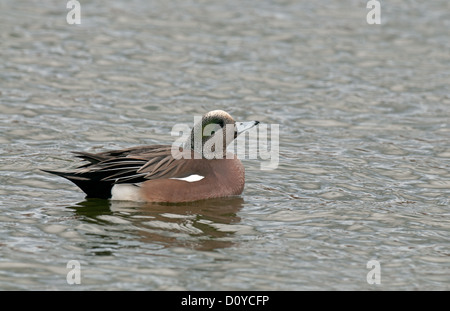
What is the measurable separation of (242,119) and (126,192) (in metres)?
3.94

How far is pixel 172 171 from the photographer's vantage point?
10.4 m

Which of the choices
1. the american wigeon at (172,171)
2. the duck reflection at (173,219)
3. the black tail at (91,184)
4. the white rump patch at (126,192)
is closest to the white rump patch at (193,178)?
the american wigeon at (172,171)

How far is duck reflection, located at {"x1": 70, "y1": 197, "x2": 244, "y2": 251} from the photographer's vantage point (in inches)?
358

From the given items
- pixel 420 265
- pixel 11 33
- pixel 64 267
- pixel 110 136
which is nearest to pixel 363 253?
pixel 420 265

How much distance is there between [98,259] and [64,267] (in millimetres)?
350

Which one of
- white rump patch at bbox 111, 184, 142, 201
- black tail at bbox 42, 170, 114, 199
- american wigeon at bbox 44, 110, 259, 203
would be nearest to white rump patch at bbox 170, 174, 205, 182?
american wigeon at bbox 44, 110, 259, 203

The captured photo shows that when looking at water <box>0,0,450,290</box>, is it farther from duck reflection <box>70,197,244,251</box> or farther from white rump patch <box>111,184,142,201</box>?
white rump patch <box>111,184,142,201</box>

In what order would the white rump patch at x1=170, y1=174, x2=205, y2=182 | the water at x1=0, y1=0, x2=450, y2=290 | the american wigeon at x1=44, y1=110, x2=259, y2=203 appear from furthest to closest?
the white rump patch at x1=170, y1=174, x2=205, y2=182 → the american wigeon at x1=44, y1=110, x2=259, y2=203 → the water at x1=0, y1=0, x2=450, y2=290

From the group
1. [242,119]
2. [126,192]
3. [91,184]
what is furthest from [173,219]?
[242,119]

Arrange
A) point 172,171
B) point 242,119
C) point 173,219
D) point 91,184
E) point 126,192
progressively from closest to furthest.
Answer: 1. point 173,219
2. point 91,184
3. point 126,192
4. point 172,171
5. point 242,119

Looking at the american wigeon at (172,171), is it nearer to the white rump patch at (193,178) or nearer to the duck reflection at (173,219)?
the white rump patch at (193,178)

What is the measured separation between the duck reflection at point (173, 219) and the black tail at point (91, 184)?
0.09m

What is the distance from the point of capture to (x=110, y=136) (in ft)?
41.5

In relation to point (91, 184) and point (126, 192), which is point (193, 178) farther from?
point (91, 184)
